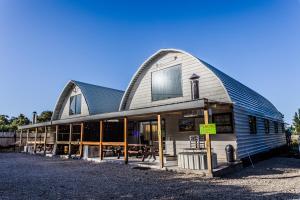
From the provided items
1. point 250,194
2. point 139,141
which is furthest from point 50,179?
point 139,141

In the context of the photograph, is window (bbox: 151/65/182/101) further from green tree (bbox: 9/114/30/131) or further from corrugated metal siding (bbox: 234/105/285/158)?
green tree (bbox: 9/114/30/131)

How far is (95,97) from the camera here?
2019 cm

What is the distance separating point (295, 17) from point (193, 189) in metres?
11.1

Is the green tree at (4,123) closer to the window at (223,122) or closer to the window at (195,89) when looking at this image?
the window at (195,89)

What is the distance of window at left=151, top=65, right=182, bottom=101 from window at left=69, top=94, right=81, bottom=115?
908 cm

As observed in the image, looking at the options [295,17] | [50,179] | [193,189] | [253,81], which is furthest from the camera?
[253,81]

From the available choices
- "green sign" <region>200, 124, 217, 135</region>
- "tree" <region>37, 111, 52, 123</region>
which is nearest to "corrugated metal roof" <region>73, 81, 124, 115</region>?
"green sign" <region>200, 124, 217, 135</region>

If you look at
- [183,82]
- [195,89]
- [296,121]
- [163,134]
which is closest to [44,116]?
[163,134]

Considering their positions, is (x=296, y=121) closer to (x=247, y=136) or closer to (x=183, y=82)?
(x=247, y=136)

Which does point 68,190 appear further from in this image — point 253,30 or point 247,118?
point 253,30

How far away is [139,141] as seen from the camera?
16281 millimetres

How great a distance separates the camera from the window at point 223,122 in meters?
10.6

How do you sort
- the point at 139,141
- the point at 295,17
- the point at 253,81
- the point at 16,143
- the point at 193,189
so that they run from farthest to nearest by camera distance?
the point at 253,81 < the point at 16,143 < the point at 139,141 < the point at 295,17 < the point at 193,189

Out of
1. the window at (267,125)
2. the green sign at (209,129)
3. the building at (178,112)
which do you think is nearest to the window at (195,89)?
the building at (178,112)
